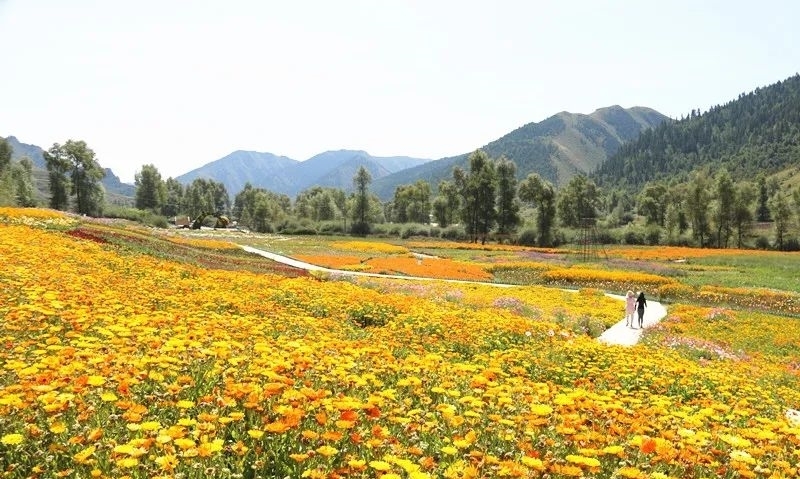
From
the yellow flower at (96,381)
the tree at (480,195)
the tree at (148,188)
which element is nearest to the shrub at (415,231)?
the tree at (480,195)

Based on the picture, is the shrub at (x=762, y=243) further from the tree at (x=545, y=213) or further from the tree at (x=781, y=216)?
the tree at (x=545, y=213)

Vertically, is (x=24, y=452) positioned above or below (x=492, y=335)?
above

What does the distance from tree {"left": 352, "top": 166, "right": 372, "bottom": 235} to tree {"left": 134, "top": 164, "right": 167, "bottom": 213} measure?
203 ft

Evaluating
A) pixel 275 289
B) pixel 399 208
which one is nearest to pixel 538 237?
pixel 399 208

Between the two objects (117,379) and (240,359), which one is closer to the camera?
(117,379)

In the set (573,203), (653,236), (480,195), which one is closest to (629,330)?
(480,195)

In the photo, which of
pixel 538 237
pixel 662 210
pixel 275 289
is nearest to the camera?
pixel 275 289

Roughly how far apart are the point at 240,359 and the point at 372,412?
1993 mm

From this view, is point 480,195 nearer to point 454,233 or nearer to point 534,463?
point 454,233

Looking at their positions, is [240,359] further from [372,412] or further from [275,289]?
[275,289]

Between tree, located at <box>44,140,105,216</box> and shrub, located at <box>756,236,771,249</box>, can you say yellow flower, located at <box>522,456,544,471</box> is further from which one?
tree, located at <box>44,140,105,216</box>

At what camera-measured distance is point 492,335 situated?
13711 millimetres

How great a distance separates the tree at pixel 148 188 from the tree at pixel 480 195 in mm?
92991

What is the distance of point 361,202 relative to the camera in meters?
122
